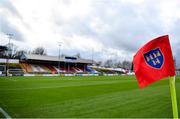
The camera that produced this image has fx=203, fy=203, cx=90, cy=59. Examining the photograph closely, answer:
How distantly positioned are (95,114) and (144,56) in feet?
13.5

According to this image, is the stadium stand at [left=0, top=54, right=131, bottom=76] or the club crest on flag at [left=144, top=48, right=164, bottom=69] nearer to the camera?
the club crest on flag at [left=144, top=48, right=164, bottom=69]

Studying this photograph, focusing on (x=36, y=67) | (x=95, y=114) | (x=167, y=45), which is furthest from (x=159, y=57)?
(x=36, y=67)

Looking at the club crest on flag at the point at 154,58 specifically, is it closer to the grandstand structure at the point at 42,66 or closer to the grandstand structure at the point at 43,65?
the grandstand structure at the point at 42,66

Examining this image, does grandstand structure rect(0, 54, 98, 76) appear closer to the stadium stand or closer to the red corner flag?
the stadium stand

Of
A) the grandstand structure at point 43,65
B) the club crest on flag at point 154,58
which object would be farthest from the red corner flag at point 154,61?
the grandstand structure at point 43,65

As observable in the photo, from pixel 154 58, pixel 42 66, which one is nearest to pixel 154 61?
pixel 154 58

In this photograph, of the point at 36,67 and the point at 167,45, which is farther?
the point at 36,67

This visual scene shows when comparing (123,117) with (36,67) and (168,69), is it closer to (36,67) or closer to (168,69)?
(168,69)

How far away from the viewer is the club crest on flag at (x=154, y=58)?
340cm

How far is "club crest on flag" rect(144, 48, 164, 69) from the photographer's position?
3398 millimetres

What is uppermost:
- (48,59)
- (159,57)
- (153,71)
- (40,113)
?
(48,59)

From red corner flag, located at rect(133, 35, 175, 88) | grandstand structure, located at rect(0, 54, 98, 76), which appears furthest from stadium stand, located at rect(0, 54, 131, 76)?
red corner flag, located at rect(133, 35, 175, 88)

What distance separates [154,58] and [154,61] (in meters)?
0.05

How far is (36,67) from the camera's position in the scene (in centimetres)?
6700
